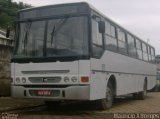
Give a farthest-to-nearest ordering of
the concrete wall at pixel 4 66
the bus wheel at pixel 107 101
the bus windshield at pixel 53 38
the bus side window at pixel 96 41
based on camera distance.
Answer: the concrete wall at pixel 4 66, the bus wheel at pixel 107 101, the bus side window at pixel 96 41, the bus windshield at pixel 53 38

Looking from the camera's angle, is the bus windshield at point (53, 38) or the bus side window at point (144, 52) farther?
the bus side window at point (144, 52)

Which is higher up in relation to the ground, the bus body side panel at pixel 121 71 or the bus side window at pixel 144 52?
the bus side window at pixel 144 52

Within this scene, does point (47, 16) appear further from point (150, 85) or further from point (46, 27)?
point (150, 85)

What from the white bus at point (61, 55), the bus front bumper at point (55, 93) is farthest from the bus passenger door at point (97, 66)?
the bus front bumper at point (55, 93)

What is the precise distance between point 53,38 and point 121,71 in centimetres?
467

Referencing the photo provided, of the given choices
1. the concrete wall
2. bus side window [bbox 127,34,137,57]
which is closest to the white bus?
bus side window [bbox 127,34,137,57]

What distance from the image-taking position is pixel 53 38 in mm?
12195

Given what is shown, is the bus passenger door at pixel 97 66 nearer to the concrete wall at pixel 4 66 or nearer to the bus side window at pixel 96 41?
the bus side window at pixel 96 41

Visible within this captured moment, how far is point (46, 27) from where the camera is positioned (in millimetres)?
12391

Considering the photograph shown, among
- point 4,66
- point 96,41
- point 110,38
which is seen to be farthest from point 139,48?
point 96,41

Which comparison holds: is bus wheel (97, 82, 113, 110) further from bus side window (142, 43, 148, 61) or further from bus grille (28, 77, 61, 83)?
bus side window (142, 43, 148, 61)

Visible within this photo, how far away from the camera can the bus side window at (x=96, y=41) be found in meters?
12.3

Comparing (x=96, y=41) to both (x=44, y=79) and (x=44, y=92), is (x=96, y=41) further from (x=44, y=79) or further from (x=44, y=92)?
(x=44, y=92)

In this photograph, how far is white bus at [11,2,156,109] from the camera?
464 inches
